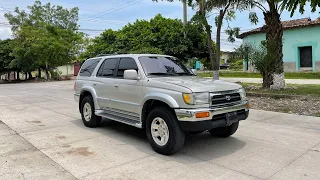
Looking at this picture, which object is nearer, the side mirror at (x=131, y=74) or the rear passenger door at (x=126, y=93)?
the side mirror at (x=131, y=74)

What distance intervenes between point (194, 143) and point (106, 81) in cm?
254

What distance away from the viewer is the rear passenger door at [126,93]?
5.99 metres

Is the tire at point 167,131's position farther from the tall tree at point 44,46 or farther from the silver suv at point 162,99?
the tall tree at point 44,46

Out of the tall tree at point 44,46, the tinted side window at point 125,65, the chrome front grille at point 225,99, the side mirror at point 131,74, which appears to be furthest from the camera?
the tall tree at point 44,46

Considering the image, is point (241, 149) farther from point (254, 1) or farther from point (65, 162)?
point (254, 1)

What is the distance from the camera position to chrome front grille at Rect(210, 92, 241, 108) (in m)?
5.14

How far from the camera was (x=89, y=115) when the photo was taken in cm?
771

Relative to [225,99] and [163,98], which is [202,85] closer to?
[225,99]

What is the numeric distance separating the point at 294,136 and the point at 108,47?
1755 centimetres

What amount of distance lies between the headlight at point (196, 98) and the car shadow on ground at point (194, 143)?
1.01 metres

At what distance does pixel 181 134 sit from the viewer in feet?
16.8

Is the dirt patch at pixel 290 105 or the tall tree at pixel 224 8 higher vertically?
the tall tree at pixel 224 8

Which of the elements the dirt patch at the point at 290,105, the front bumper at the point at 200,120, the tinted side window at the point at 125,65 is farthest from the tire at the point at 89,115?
the dirt patch at the point at 290,105

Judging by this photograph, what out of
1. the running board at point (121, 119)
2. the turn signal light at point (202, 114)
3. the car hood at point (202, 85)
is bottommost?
the running board at point (121, 119)
